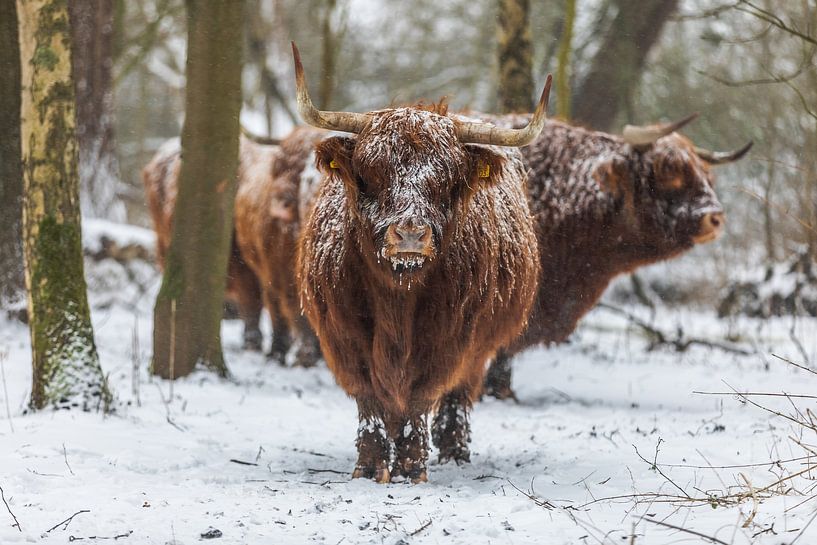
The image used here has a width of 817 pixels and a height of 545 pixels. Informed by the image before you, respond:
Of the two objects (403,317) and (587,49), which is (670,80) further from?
(403,317)

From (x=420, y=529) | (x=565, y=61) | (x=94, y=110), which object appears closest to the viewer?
(x=420, y=529)

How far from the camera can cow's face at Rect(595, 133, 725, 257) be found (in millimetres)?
7152

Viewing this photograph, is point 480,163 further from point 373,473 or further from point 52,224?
point 52,224

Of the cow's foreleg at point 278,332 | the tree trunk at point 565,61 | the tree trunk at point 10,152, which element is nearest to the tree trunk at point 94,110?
the tree trunk at point 10,152

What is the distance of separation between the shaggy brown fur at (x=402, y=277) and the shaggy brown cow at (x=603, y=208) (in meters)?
2.04

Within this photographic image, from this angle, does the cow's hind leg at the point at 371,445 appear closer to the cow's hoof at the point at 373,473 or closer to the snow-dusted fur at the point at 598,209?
the cow's hoof at the point at 373,473

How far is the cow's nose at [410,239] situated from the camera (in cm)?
402

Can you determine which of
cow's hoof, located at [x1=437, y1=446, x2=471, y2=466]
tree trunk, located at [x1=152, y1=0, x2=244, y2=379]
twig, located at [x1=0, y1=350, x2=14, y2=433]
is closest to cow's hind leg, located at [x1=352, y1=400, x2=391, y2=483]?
cow's hoof, located at [x1=437, y1=446, x2=471, y2=466]

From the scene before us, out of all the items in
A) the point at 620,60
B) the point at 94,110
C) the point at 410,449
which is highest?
the point at 620,60

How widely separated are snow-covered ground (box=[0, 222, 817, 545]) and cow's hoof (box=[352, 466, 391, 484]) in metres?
0.10

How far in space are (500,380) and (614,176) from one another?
78.5 inches

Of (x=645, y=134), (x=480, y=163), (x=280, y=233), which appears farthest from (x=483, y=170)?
(x=280, y=233)

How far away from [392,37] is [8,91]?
15.1 metres

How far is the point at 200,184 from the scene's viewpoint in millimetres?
7027
